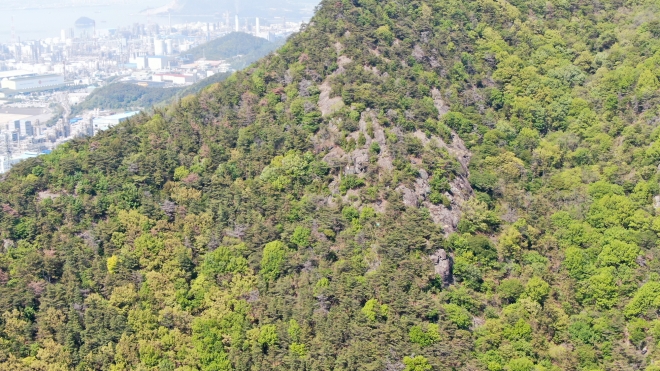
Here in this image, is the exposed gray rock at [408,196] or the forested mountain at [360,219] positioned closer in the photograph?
the forested mountain at [360,219]

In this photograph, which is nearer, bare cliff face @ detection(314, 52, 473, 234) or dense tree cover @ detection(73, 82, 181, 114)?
bare cliff face @ detection(314, 52, 473, 234)

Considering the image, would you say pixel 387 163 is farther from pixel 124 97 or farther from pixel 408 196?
pixel 124 97

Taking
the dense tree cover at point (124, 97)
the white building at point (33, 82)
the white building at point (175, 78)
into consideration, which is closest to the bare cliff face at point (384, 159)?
the dense tree cover at point (124, 97)

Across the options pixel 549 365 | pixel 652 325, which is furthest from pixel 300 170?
pixel 652 325

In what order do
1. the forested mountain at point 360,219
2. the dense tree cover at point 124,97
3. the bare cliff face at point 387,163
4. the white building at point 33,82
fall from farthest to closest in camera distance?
the white building at point 33,82 < the dense tree cover at point 124,97 < the bare cliff face at point 387,163 < the forested mountain at point 360,219

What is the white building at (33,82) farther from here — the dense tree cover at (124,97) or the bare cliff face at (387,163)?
the bare cliff face at (387,163)

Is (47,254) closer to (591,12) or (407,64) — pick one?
(407,64)

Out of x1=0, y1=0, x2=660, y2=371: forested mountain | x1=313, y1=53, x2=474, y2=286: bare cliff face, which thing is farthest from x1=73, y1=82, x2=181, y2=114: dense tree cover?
x1=313, y1=53, x2=474, y2=286: bare cliff face

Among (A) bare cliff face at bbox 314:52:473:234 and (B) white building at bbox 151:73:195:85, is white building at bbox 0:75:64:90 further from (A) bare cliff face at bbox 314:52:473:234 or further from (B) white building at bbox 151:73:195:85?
(A) bare cliff face at bbox 314:52:473:234

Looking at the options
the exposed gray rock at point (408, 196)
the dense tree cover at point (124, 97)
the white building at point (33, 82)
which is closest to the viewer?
the exposed gray rock at point (408, 196)
